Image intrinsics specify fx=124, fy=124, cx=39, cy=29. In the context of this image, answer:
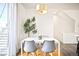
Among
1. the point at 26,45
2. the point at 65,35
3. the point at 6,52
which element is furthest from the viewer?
the point at 65,35

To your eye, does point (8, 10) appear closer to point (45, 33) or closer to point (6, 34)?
point (6, 34)

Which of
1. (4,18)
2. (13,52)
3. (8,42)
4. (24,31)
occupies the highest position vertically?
(4,18)

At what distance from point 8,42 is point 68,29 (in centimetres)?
72

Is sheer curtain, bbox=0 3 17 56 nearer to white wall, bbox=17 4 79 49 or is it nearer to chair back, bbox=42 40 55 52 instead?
white wall, bbox=17 4 79 49

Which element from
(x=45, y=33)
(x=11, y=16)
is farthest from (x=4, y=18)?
(x=45, y=33)

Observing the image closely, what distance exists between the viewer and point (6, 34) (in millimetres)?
1312

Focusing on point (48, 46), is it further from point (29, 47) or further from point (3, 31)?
point (3, 31)

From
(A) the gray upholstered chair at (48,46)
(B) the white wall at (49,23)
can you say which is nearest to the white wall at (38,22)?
(B) the white wall at (49,23)

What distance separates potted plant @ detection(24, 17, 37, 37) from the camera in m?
1.51

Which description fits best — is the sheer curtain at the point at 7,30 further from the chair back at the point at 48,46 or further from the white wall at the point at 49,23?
the chair back at the point at 48,46

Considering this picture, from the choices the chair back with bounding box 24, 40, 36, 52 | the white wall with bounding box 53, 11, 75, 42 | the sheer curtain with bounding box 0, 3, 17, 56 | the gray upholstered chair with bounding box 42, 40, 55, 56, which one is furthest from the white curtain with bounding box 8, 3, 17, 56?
the white wall with bounding box 53, 11, 75, 42

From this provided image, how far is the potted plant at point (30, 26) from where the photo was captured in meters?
1.51

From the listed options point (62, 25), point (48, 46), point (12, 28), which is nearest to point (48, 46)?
point (48, 46)

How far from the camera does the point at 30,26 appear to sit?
1.57 metres
